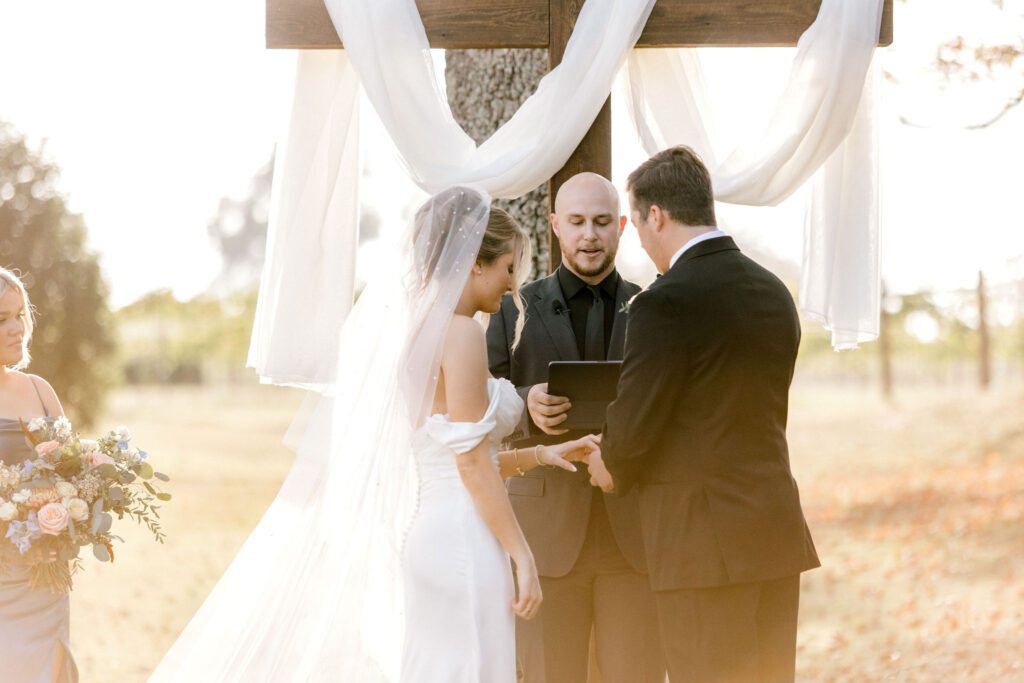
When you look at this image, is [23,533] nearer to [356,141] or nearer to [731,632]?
[356,141]

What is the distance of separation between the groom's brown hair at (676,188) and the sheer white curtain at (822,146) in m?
0.99

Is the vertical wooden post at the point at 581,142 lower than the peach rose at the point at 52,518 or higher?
higher

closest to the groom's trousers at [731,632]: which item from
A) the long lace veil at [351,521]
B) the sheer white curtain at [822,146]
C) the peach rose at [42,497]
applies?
the long lace veil at [351,521]

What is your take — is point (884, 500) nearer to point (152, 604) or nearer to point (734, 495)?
point (152, 604)

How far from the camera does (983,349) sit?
57.0ft

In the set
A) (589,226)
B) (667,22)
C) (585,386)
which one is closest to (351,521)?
(585,386)

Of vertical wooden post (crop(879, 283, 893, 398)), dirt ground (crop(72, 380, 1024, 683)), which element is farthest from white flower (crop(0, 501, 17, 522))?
vertical wooden post (crop(879, 283, 893, 398))

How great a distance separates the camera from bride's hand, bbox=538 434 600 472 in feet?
10.7

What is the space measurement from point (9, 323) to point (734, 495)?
255 centimetres

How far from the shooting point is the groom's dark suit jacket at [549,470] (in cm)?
339

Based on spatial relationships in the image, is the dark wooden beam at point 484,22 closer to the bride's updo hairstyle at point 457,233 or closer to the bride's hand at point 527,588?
the bride's updo hairstyle at point 457,233

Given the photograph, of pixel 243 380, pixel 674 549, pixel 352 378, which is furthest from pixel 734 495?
pixel 243 380

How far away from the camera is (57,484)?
3512mm

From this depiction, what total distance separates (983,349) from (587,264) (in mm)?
15789
